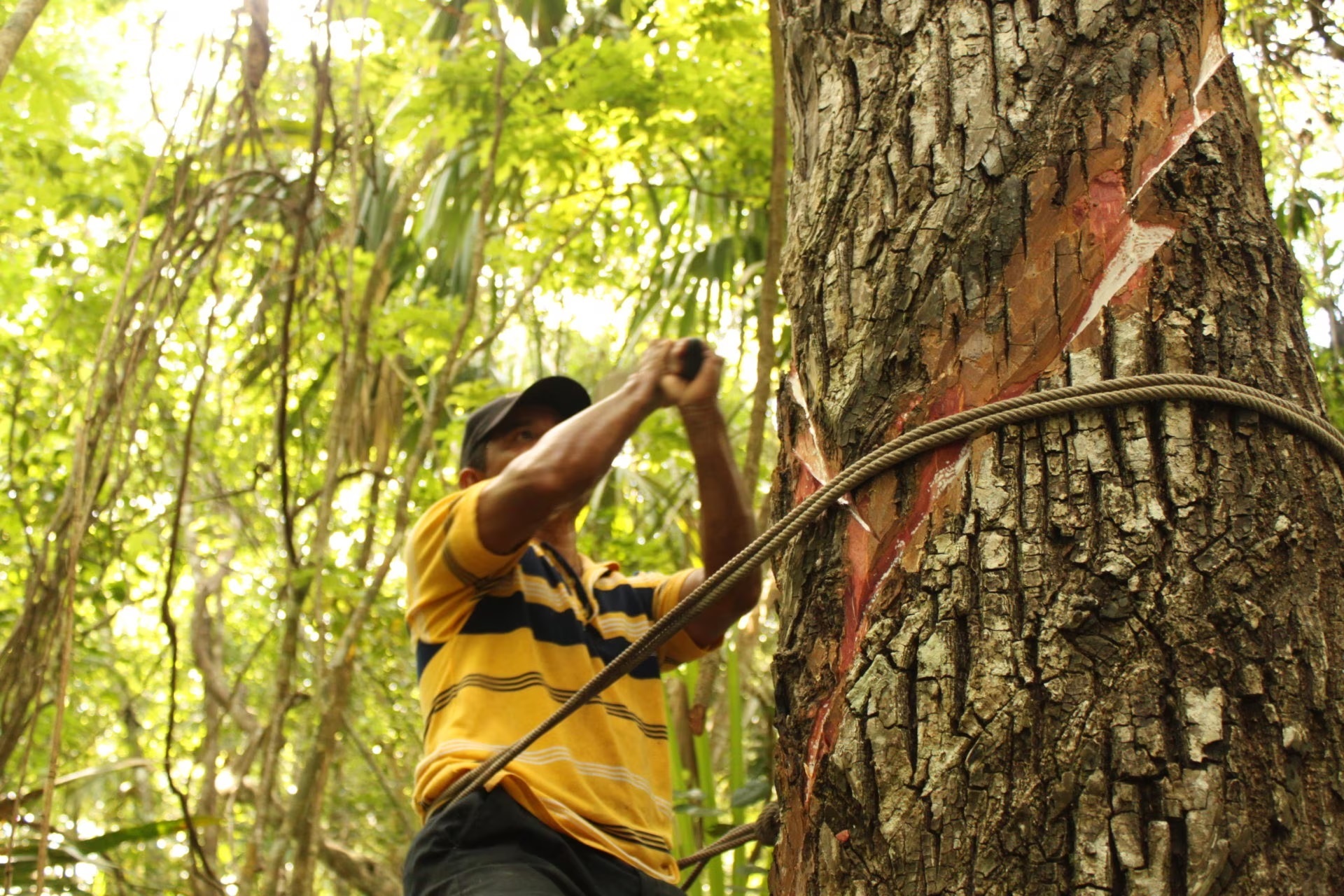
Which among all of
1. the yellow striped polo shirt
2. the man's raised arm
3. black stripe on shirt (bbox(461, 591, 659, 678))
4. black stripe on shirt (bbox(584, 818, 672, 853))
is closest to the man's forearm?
the man's raised arm

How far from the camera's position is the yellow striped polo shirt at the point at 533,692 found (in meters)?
1.72

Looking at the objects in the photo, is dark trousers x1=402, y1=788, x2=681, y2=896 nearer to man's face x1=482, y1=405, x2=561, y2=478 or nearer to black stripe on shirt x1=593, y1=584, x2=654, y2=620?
black stripe on shirt x1=593, y1=584, x2=654, y2=620

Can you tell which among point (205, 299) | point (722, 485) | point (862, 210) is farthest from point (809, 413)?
point (205, 299)

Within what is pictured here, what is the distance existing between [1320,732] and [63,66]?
4185mm

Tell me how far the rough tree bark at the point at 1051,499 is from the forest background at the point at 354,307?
1250 mm

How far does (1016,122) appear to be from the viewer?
1189 millimetres

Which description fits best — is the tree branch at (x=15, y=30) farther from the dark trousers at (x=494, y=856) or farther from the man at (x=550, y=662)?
the dark trousers at (x=494, y=856)

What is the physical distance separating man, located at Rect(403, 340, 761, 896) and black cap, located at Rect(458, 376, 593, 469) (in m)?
0.21

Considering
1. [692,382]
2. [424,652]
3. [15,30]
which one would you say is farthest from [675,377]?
[15,30]

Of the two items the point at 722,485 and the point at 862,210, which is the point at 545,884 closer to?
the point at 722,485

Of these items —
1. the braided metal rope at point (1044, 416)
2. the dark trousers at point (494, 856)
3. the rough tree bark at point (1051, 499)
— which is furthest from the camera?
the dark trousers at point (494, 856)

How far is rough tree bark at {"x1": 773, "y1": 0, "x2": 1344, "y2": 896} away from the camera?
36.2 inches

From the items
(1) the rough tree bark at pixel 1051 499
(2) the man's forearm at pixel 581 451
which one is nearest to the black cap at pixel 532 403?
(2) the man's forearm at pixel 581 451

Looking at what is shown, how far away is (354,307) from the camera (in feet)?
13.9
